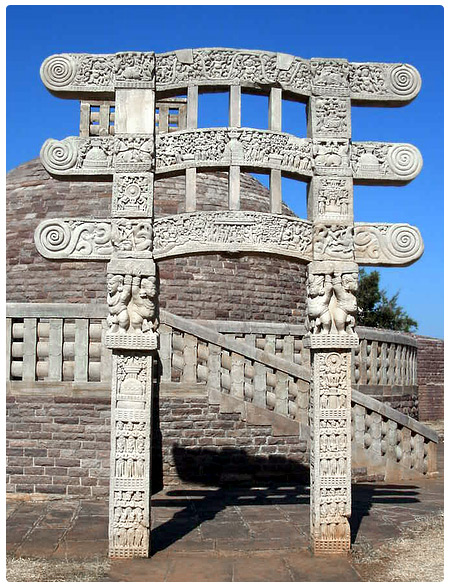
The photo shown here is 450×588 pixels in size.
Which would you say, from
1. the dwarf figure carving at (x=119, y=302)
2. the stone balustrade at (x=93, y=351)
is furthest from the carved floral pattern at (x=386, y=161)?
the stone balustrade at (x=93, y=351)

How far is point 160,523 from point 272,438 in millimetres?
2943

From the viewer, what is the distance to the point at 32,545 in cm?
659

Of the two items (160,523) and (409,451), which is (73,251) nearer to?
(160,523)

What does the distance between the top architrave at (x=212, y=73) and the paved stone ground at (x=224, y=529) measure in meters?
4.56

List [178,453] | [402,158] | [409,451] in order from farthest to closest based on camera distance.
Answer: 1. [409,451]
2. [178,453]
3. [402,158]

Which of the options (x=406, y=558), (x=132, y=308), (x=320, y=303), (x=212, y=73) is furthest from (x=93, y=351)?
(x=406, y=558)

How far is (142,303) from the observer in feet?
21.0

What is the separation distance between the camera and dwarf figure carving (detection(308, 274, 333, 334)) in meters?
6.51

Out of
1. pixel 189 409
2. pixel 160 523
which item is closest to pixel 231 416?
pixel 189 409

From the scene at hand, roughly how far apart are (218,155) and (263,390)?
14.9 feet

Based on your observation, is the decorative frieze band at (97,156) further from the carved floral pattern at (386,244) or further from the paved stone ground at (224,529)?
the paved stone ground at (224,529)

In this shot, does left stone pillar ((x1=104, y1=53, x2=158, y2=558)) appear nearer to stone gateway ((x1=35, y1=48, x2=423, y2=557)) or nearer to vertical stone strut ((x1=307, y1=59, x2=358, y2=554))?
stone gateway ((x1=35, y1=48, x2=423, y2=557))

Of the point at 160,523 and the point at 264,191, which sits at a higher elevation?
the point at 264,191

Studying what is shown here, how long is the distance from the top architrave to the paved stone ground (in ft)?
15.0
